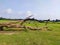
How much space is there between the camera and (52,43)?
12.7 metres

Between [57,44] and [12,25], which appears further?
[12,25]

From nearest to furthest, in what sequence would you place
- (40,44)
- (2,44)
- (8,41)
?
(40,44)
(2,44)
(8,41)

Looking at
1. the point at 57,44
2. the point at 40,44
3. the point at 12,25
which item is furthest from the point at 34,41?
the point at 12,25

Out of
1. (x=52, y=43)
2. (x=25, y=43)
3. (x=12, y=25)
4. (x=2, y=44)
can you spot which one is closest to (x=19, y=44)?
(x=25, y=43)

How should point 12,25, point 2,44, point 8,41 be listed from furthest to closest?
point 12,25, point 8,41, point 2,44

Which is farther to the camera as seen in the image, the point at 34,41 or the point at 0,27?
the point at 0,27

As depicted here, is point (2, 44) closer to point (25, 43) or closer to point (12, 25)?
point (25, 43)

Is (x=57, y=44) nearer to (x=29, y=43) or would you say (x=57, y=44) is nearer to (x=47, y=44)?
(x=47, y=44)

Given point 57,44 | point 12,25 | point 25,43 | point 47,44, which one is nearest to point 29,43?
point 25,43

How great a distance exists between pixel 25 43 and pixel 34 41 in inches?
30.8

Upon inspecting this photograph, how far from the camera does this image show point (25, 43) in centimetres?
1188

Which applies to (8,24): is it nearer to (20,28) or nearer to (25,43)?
(20,28)

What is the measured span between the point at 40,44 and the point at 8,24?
10.0 metres

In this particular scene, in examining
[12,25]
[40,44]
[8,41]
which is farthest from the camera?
[12,25]
